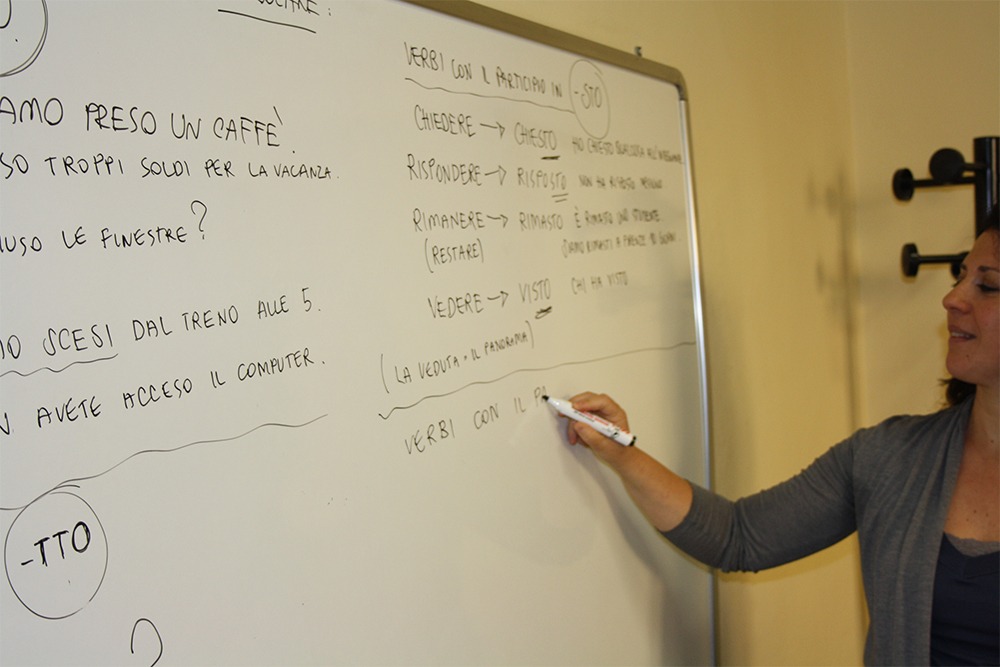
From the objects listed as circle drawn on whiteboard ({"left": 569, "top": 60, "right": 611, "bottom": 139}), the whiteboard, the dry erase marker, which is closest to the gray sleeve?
the whiteboard

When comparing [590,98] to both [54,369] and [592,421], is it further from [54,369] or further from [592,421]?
[54,369]

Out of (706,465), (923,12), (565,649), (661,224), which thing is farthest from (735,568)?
(923,12)

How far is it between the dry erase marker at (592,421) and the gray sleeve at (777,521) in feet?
0.71

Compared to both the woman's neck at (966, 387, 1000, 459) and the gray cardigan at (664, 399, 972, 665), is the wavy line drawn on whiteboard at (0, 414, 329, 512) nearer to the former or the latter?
the gray cardigan at (664, 399, 972, 665)

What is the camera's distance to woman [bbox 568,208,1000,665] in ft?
3.67

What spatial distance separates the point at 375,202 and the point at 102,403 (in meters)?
0.37

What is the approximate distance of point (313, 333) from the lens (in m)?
0.88

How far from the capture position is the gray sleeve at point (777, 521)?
4.26 ft

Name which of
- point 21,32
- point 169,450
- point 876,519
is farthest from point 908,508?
point 21,32

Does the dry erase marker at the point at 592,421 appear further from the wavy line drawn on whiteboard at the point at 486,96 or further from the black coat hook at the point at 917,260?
the black coat hook at the point at 917,260

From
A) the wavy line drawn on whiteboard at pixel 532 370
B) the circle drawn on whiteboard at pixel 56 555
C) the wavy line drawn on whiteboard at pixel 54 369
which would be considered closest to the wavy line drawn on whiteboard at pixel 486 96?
the wavy line drawn on whiteboard at pixel 532 370

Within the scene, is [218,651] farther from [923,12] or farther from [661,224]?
[923,12]

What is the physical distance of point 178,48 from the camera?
0.78m

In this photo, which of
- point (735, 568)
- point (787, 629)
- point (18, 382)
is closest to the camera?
point (18, 382)
